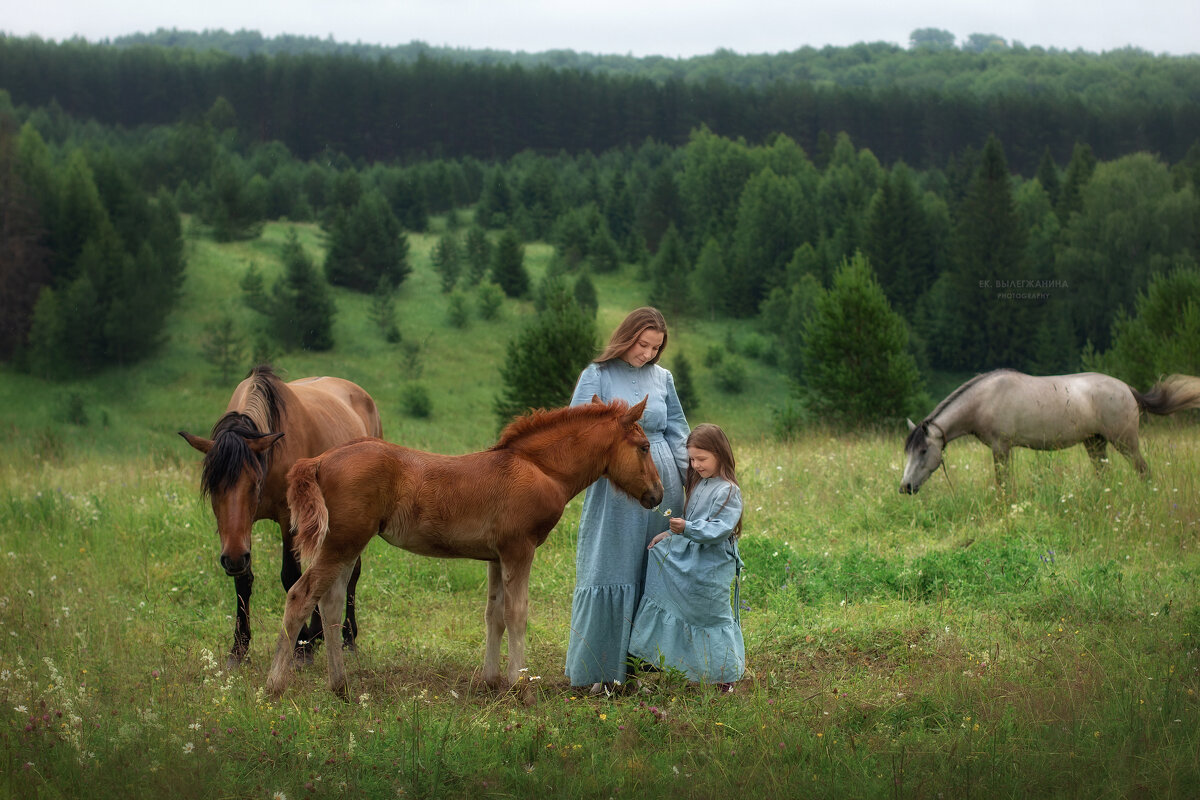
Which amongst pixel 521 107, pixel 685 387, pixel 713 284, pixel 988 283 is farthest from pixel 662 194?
pixel 685 387

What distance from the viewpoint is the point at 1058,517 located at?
340 inches

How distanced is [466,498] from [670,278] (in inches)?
2494

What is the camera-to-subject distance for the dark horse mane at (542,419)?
16.6 ft

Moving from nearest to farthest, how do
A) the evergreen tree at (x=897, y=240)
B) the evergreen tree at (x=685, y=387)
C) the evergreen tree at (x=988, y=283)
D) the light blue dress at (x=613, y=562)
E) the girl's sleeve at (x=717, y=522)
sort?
1. the girl's sleeve at (x=717, y=522)
2. the light blue dress at (x=613, y=562)
3. the evergreen tree at (x=685, y=387)
4. the evergreen tree at (x=988, y=283)
5. the evergreen tree at (x=897, y=240)

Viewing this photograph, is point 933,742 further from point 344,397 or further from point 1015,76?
point 1015,76

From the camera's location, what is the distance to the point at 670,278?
67.3 m

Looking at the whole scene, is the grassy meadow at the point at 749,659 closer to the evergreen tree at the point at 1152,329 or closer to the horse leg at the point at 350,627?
the horse leg at the point at 350,627

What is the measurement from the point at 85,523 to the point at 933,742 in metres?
8.28

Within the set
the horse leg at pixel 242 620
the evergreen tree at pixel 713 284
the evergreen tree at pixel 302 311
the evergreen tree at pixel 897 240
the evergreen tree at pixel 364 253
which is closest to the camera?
the horse leg at pixel 242 620

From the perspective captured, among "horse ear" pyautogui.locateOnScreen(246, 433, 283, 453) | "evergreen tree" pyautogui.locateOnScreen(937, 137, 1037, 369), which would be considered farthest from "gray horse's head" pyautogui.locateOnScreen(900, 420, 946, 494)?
"evergreen tree" pyautogui.locateOnScreen(937, 137, 1037, 369)

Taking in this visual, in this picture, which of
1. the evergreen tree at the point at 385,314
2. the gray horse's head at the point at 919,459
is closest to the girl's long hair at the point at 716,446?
the gray horse's head at the point at 919,459

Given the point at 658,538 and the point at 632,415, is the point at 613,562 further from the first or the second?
the point at 632,415

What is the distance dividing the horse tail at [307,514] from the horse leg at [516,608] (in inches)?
37.3

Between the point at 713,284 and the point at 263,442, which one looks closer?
the point at 263,442
